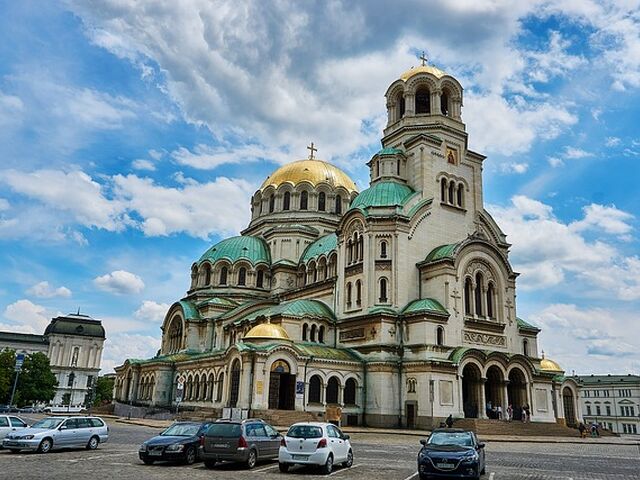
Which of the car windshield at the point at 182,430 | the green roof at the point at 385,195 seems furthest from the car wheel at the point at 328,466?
the green roof at the point at 385,195

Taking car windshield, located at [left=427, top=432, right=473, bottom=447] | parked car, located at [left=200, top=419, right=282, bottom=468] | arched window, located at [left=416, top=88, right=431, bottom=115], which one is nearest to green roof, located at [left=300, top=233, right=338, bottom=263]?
arched window, located at [left=416, top=88, right=431, bottom=115]

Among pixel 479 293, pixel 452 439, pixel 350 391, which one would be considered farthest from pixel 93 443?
pixel 479 293

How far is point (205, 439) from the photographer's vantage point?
58.4 feet

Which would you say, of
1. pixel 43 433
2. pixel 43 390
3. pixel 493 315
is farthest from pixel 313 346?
pixel 43 390

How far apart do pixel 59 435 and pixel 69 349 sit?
93390 mm

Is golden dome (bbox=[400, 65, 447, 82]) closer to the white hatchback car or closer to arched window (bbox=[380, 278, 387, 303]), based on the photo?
arched window (bbox=[380, 278, 387, 303])

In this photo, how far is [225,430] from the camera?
17.9 meters

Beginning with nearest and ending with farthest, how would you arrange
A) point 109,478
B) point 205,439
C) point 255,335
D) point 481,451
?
point 109,478 → point 481,451 → point 205,439 → point 255,335

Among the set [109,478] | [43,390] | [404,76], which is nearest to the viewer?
[109,478]

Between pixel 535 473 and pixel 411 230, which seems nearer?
pixel 535 473

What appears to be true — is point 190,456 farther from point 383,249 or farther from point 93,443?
point 383,249

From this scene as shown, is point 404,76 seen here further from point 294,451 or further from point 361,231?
point 294,451

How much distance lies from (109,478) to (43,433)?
777cm

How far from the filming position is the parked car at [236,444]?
17328 mm
